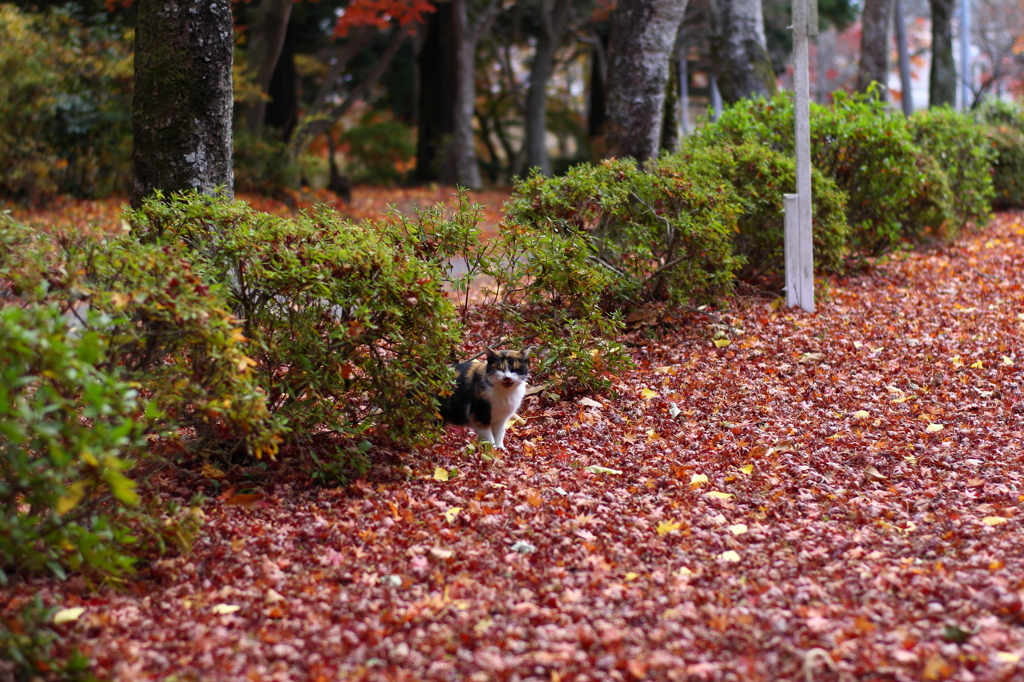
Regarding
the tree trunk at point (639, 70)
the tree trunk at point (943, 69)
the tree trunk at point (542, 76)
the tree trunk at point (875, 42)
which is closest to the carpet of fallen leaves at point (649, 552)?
the tree trunk at point (639, 70)

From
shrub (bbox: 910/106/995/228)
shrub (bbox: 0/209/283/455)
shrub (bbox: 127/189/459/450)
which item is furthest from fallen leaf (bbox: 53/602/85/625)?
shrub (bbox: 910/106/995/228)

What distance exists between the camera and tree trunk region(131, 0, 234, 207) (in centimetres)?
600

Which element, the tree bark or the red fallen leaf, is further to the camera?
the tree bark

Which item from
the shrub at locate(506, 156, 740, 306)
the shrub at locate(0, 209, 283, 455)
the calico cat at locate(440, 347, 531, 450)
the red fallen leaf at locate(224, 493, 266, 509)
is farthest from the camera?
the shrub at locate(506, 156, 740, 306)

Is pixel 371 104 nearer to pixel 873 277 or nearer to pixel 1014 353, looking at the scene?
pixel 873 277

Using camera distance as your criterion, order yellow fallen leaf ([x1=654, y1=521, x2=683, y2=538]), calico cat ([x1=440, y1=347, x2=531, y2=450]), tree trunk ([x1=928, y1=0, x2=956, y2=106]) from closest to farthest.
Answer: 1. yellow fallen leaf ([x1=654, y1=521, x2=683, y2=538])
2. calico cat ([x1=440, y1=347, x2=531, y2=450])
3. tree trunk ([x1=928, y1=0, x2=956, y2=106])

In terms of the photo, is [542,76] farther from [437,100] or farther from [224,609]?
[224,609]

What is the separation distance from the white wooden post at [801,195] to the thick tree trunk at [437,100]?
13628 millimetres

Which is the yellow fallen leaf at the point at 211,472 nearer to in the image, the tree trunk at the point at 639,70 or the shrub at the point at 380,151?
the tree trunk at the point at 639,70

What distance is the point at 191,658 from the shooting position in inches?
129

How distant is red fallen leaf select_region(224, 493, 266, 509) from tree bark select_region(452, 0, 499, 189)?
15.9 meters

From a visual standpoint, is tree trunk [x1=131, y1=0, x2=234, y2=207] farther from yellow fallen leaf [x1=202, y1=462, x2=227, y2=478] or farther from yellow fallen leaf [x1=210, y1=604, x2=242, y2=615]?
yellow fallen leaf [x1=210, y1=604, x2=242, y2=615]

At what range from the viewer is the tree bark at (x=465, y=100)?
2027cm

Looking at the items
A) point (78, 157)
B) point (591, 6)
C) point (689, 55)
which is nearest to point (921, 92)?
point (689, 55)
